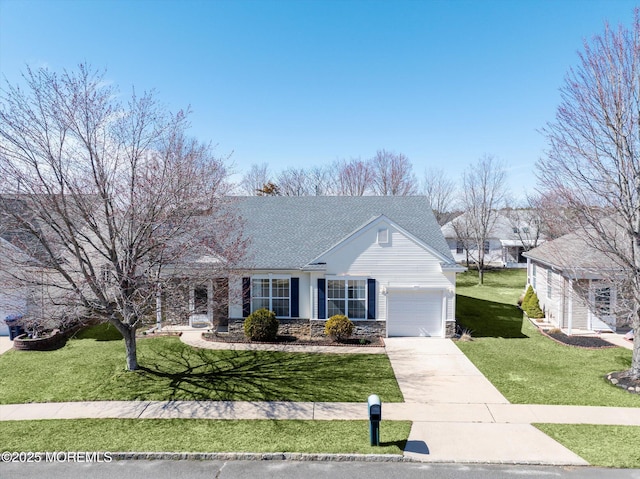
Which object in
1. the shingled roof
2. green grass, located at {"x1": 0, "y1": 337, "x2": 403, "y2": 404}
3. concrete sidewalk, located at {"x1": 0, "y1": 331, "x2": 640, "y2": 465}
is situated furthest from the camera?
the shingled roof

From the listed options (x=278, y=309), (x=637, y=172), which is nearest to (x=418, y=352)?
(x=278, y=309)

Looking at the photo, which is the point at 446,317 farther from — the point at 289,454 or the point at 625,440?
the point at 289,454

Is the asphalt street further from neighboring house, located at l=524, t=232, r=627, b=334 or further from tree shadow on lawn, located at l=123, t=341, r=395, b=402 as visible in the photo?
neighboring house, located at l=524, t=232, r=627, b=334

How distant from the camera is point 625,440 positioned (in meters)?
8.27

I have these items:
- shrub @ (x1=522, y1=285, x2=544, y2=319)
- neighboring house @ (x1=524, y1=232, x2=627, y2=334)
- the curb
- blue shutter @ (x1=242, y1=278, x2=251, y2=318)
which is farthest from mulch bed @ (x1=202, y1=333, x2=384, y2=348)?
shrub @ (x1=522, y1=285, x2=544, y2=319)

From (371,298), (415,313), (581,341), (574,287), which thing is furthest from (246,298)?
(581,341)

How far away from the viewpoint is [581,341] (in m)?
16.0

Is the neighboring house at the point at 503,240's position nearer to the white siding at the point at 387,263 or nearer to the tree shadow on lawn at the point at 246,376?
the white siding at the point at 387,263

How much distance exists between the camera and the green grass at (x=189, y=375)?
10.8 m

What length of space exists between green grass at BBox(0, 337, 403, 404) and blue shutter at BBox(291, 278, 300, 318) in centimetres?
276

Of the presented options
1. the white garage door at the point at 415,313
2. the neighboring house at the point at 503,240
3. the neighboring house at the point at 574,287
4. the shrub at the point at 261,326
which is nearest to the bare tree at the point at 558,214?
the neighboring house at the point at 574,287

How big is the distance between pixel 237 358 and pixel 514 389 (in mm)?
9141

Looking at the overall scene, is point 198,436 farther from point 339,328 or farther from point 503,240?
point 503,240

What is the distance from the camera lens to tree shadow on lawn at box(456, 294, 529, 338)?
17.7 m
